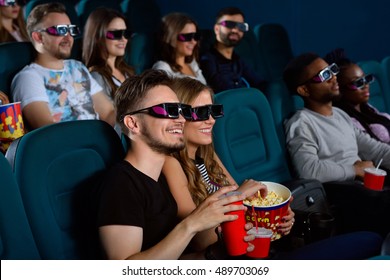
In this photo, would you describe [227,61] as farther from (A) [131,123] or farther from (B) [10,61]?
(A) [131,123]

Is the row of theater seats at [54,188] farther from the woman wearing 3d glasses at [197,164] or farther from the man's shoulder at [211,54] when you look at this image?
the man's shoulder at [211,54]

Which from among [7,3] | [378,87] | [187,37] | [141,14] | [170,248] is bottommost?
[378,87]

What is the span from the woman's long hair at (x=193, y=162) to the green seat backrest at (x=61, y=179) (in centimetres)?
25

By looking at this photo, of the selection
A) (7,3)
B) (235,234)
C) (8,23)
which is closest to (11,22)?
(8,23)

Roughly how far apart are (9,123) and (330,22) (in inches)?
128

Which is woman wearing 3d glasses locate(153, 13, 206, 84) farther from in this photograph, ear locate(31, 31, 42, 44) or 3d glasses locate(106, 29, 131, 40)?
ear locate(31, 31, 42, 44)

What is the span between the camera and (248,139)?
2.15 m

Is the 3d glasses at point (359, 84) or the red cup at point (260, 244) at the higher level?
the 3d glasses at point (359, 84)

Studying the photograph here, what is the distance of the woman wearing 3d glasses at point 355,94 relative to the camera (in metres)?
2.64

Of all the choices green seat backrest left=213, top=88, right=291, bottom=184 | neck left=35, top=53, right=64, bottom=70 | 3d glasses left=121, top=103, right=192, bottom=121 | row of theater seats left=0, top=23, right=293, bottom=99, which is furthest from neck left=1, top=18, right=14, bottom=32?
3d glasses left=121, top=103, right=192, bottom=121

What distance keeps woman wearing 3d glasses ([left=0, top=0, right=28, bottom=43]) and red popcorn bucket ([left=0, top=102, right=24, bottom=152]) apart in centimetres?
136

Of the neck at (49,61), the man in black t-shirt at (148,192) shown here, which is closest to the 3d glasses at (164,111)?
the man in black t-shirt at (148,192)

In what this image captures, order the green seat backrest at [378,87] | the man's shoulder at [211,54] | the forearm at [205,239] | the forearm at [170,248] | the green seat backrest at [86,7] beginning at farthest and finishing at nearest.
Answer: the green seat backrest at [86,7], the man's shoulder at [211,54], the green seat backrest at [378,87], the forearm at [205,239], the forearm at [170,248]
